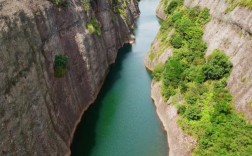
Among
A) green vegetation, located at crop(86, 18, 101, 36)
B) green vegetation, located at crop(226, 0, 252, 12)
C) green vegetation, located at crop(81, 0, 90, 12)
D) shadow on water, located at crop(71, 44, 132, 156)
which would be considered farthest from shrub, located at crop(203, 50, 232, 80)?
green vegetation, located at crop(81, 0, 90, 12)

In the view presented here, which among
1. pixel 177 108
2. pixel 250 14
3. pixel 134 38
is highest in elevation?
pixel 250 14

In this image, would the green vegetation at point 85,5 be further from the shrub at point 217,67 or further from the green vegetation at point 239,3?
the shrub at point 217,67

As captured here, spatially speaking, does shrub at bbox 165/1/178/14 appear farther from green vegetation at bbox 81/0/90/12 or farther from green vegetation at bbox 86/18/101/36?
green vegetation at bbox 81/0/90/12

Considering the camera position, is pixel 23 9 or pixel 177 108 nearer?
pixel 23 9

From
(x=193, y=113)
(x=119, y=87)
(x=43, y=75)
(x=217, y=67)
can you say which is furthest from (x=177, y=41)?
(x=43, y=75)

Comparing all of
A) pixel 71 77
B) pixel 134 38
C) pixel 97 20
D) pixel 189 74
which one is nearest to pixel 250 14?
pixel 189 74

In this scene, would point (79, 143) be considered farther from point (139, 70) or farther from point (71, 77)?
point (139, 70)
